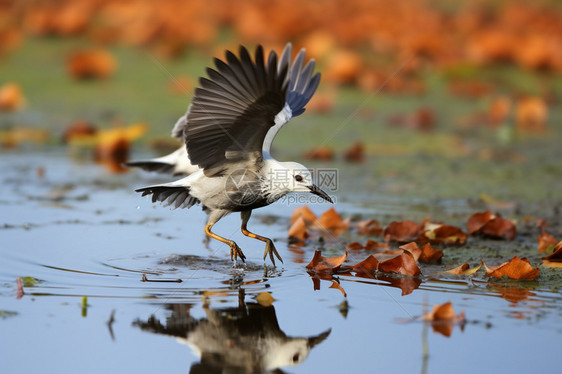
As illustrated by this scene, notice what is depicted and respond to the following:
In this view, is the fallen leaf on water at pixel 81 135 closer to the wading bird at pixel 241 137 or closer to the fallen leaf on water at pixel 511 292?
the wading bird at pixel 241 137

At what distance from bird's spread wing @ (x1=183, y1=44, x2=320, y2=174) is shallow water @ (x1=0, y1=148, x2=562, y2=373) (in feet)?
2.10

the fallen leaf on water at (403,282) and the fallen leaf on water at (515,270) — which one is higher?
the fallen leaf on water at (515,270)

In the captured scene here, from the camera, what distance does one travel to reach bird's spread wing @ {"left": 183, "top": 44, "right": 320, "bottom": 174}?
4.17 metres

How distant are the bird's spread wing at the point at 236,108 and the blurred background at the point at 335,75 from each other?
10.5ft

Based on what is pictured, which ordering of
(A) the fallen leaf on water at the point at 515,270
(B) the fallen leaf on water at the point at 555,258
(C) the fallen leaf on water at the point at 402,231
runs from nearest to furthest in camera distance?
1. (A) the fallen leaf on water at the point at 515,270
2. (B) the fallen leaf on water at the point at 555,258
3. (C) the fallen leaf on water at the point at 402,231

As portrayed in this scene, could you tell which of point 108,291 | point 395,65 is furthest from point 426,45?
point 108,291

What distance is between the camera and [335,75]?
11453 mm

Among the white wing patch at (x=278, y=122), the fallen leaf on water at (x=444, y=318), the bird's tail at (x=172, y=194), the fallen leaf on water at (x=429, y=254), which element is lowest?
the fallen leaf on water at (x=444, y=318)

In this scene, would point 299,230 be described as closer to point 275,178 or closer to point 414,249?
point 275,178

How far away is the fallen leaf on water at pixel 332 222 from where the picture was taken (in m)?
5.47

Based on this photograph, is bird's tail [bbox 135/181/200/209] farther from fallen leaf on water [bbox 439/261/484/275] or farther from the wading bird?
fallen leaf on water [bbox 439/261/484/275]

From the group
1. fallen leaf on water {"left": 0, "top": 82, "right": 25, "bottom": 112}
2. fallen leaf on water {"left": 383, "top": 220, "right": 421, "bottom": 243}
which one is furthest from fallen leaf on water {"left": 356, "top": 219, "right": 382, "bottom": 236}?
fallen leaf on water {"left": 0, "top": 82, "right": 25, "bottom": 112}

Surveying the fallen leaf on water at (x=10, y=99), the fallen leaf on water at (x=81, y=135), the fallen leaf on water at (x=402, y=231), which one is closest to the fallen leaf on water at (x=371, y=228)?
the fallen leaf on water at (x=402, y=231)

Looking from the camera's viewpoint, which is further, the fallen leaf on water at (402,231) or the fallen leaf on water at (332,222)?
the fallen leaf on water at (332,222)
